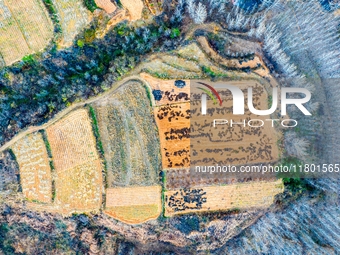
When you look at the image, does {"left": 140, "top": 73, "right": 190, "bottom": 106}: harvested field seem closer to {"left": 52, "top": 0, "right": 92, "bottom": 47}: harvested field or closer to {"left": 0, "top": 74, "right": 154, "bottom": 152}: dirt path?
{"left": 0, "top": 74, "right": 154, "bottom": 152}: dirt path

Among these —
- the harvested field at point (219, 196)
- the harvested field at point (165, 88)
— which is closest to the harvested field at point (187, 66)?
the harvested field at point (165, 88)

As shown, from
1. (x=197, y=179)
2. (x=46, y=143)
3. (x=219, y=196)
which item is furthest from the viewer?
(x=219, y=196)

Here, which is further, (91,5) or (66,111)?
(91,5)

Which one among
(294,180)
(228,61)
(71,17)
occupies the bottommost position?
(294,180)

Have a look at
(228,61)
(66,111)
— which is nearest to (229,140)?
(228,61)

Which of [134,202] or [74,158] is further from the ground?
[74,158]

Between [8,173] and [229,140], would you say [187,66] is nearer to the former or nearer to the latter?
[229,140]
